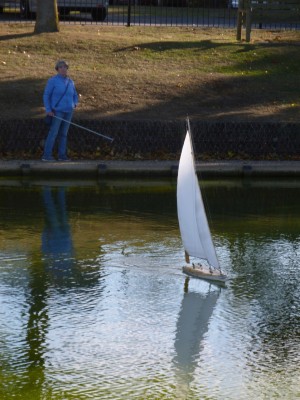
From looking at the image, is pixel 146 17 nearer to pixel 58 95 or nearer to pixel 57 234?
pixel 58 95

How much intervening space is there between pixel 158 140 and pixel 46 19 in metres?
7.59

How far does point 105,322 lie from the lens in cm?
1048

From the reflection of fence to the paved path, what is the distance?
0.76 m

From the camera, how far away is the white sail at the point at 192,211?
38.3 feet

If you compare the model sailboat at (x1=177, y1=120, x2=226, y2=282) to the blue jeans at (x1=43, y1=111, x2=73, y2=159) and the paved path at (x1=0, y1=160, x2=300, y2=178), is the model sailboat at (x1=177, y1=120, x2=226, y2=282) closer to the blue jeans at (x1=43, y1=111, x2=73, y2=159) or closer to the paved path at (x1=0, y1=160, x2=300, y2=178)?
the paved path at (x1=0, y1=160, x2=300, y2=178)

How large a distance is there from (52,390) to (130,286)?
3.16 m

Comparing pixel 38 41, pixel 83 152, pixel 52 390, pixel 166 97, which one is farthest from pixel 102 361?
pixel 38 41

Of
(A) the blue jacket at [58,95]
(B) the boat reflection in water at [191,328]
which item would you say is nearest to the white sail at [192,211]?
(B) the boat reflection in water at [191,328]

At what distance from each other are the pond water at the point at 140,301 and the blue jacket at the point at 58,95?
1.98 meters

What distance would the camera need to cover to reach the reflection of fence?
19.4 metres

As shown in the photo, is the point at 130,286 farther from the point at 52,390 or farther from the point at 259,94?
the point at 259,94

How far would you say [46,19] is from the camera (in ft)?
85.5

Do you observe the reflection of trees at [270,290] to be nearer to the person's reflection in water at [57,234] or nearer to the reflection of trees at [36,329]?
the reflection of trees at [36,329]

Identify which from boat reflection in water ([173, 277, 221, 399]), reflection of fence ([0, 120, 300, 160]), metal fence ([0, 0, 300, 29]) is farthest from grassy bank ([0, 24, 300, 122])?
boat reflection in water ([173, 277, 221, 399])
